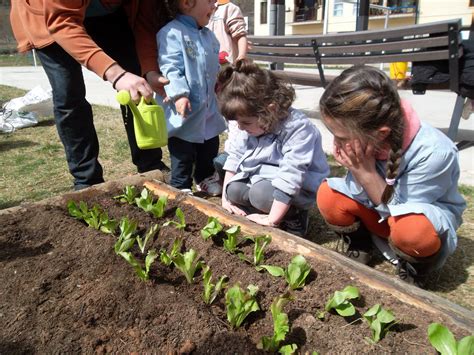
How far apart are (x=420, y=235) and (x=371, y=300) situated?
0.37 m

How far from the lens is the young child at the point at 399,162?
1607mm

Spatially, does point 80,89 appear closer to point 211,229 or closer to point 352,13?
point 211,229

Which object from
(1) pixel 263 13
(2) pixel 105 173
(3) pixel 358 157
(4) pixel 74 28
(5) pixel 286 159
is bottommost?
(2) pixel 105 173

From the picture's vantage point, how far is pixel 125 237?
190 centimetres

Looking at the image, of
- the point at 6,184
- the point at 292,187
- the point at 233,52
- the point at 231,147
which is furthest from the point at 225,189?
the point at 6,184

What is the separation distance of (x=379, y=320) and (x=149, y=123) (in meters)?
1.40

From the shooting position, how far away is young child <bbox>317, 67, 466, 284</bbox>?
161cm

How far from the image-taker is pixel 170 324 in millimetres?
1396

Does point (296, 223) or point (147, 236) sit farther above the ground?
point (147, 236)

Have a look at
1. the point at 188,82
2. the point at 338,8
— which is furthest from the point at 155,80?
the point at 338,8

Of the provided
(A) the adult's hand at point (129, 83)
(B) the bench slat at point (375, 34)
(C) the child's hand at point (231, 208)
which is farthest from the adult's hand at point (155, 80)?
(B) the bench slat at point (375, 34)

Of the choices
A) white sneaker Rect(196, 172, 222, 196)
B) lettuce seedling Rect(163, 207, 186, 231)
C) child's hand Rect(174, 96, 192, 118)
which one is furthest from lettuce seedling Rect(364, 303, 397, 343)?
white sneaker Rect(196, 172, 222, 196)

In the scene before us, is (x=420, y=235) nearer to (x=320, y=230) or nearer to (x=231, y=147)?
(x=320, y=230)

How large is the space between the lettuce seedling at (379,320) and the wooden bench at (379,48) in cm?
152
